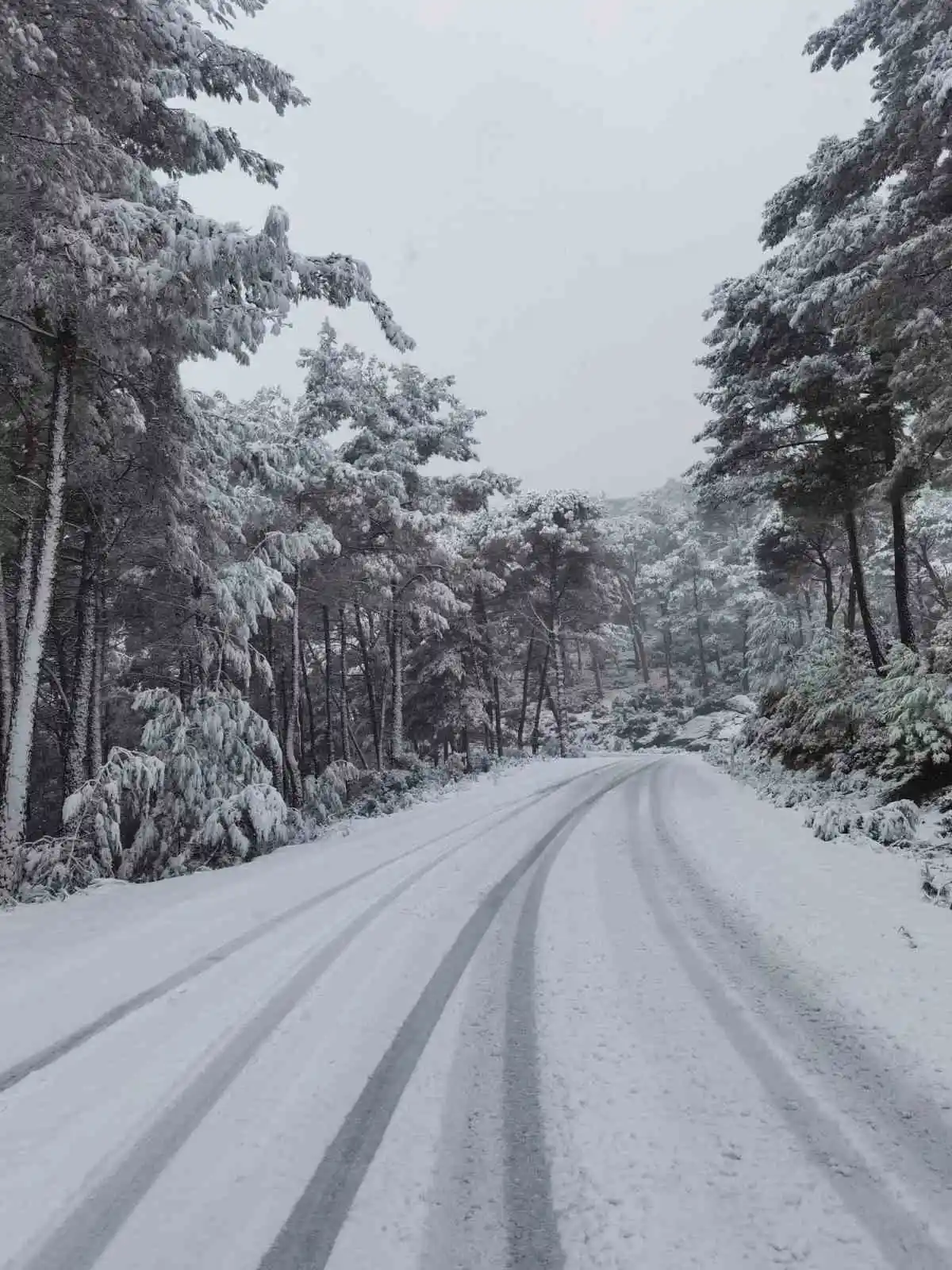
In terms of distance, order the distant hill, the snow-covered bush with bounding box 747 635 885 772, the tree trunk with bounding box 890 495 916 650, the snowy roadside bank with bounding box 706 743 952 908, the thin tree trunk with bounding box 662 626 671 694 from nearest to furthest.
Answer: the snowy roadside bank with bounding box 706 743 952 908
the snow-covered bush with bounding box 747 635 885 772
the tree trunk with bounding box 890 495 916 650
the thin tree trunk with bounding box 662 626 671 694
the distant hill

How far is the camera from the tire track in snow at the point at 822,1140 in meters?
1.80

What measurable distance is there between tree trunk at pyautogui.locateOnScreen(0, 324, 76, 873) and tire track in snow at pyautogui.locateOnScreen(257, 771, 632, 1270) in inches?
223

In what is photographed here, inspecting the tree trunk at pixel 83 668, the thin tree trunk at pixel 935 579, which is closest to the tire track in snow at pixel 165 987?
the tree trunk at pixel 83 668

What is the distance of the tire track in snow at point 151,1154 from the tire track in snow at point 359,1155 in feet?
0.33

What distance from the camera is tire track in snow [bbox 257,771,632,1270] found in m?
1.84

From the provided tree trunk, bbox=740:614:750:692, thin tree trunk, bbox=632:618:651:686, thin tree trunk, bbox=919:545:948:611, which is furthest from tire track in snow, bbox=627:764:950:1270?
thin tree trunk, bbox=632:618:651:686

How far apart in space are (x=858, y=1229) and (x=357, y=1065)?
1.93 meters

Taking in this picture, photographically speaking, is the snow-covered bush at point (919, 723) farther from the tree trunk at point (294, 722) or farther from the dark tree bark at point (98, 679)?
the dark tree bark at point (98, 679)

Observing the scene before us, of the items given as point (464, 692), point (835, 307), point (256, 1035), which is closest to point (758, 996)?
point (256, 1035)

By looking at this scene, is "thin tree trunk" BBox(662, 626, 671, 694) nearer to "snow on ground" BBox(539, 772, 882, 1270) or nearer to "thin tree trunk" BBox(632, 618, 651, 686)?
"thin tree trunk" BBox(632, 618, 651, 686)

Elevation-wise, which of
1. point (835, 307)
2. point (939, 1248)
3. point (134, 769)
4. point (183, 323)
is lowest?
point (939, 1248)

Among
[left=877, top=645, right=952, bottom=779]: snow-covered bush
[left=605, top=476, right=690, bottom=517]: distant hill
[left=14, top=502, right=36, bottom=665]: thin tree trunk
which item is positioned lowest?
[left=877, top=645, right=952, bottom=779]: snow-covered bush

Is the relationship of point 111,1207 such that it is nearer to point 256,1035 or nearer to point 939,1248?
point 256,1035

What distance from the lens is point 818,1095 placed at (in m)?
2.54
